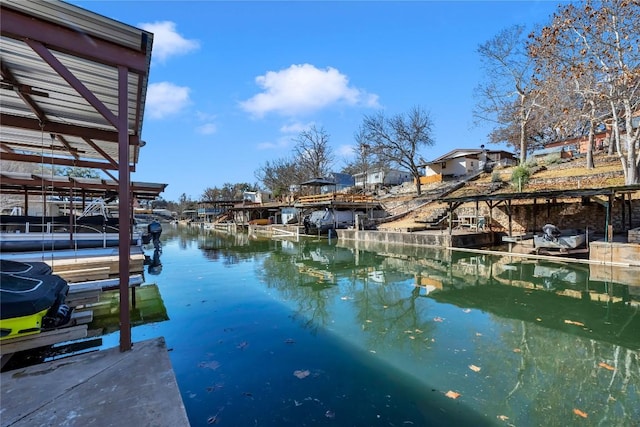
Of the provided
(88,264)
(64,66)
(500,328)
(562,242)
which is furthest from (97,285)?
(562,242)

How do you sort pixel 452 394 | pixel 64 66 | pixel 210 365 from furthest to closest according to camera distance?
pixel 210 365
pixel 452 394
pixel 64 66

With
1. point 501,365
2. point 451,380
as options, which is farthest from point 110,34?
point 501,365

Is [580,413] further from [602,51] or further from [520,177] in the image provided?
[520,177]

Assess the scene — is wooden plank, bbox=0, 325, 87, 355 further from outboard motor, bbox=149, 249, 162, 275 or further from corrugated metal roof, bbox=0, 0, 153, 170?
outboard motor, bbox=149, 249, 162, 275

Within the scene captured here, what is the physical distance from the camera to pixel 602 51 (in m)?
12.8

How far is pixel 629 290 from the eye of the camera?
740cm

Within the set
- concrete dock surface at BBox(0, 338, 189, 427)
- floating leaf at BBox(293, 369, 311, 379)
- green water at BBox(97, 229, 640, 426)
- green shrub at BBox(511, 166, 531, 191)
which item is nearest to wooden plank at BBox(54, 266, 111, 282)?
green water at BBox(97, 229, 640, 426)

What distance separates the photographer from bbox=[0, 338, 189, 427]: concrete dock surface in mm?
2197

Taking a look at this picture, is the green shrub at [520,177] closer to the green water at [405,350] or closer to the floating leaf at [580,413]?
the green water at [405,350]

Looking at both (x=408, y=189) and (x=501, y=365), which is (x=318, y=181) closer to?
(x=408, y=189)

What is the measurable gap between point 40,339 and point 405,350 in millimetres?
4400

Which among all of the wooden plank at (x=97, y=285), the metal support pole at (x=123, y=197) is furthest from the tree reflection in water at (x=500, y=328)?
the wooden plank at (x=97, y=285)

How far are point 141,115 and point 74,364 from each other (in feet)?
12.5

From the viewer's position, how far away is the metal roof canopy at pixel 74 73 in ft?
9.38
